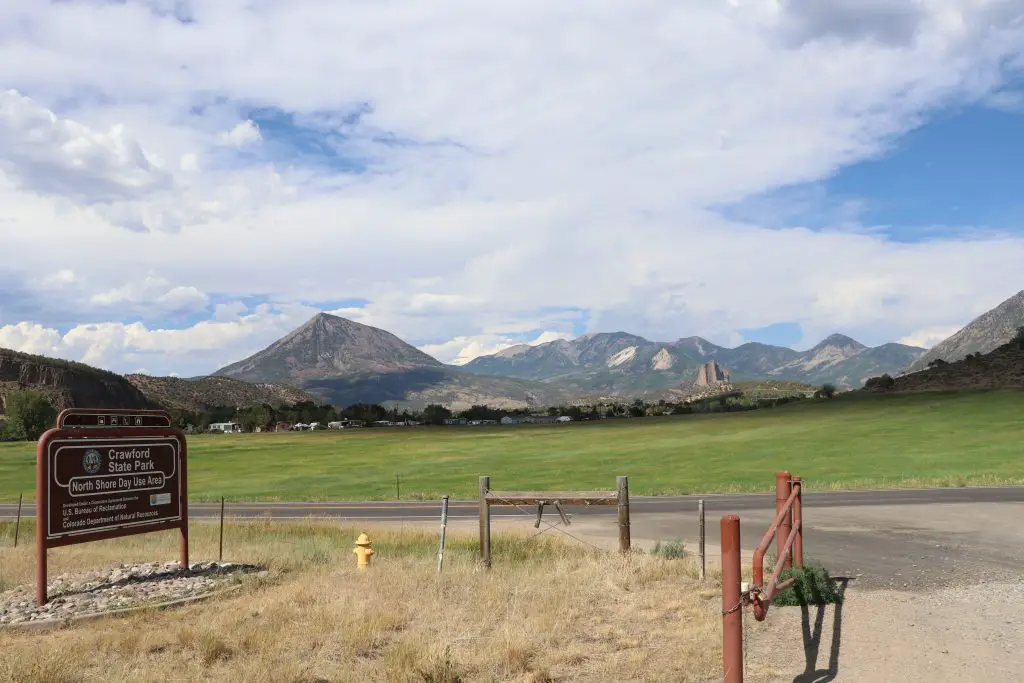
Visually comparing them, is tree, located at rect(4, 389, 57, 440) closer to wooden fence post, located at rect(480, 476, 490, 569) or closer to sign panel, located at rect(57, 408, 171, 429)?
sign panel, located at rect(57, 408, 171, 429)

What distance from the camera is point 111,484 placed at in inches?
622

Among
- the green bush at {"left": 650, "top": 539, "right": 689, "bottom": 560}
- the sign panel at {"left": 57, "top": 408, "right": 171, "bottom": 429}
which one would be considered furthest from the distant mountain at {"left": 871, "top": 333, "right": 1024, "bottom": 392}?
the sign panel at {"left": 57, "top": 408, "right": 171, "bottom": 429}

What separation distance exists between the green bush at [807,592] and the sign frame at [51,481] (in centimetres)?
1201

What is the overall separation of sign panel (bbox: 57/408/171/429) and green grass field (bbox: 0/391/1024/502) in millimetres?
23546

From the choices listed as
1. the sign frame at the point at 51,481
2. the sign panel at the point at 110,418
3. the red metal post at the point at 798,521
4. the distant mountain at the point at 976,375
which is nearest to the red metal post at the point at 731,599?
the red metal post at the point at 798,521

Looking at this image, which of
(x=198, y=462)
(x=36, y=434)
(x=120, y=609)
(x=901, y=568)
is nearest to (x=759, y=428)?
(x=198, y=462)

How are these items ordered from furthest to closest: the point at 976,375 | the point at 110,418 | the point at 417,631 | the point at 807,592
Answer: the point at 976,375, the point at 110,418, the point at 807,592, the point at 417,631

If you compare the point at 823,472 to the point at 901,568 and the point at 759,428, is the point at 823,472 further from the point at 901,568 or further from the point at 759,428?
the point at 759,428

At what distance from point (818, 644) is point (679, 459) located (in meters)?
53.8

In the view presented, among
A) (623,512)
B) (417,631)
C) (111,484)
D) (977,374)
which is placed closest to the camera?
(417,631)

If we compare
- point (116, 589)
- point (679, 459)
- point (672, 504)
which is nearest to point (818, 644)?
point (116, 589)

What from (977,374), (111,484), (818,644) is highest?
(977,374)

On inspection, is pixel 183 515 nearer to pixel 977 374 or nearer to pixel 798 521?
pixel 798 521

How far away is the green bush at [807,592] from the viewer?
40.4 feet
